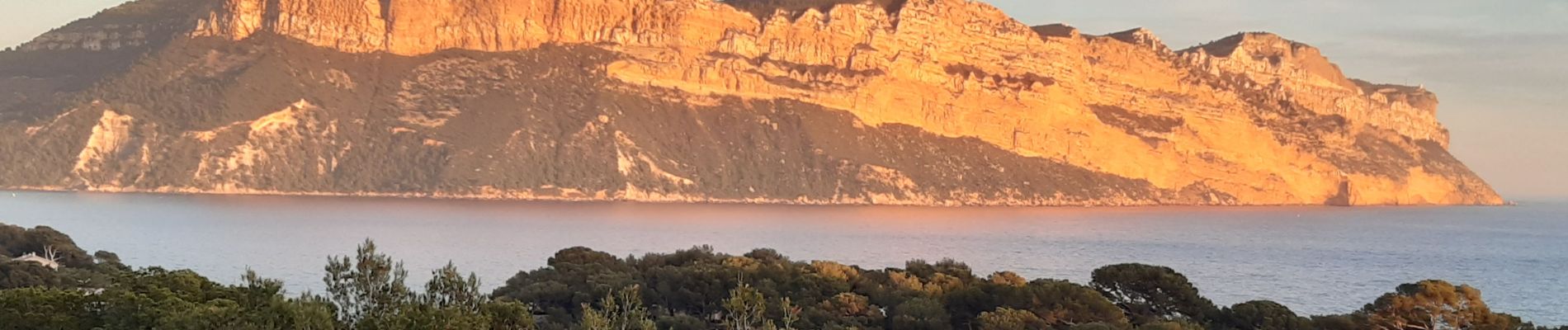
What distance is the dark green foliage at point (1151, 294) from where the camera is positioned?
115ft

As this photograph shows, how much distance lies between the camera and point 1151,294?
1422 inches

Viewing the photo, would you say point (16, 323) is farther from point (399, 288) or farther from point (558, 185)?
point (558, 185)

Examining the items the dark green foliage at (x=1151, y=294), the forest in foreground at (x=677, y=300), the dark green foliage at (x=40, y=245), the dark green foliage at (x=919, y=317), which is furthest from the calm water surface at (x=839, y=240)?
the dark green foliage at (x=919, y=317)

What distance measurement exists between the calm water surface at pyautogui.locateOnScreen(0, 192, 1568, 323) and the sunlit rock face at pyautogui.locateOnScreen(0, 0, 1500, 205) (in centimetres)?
689

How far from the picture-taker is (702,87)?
17000cm

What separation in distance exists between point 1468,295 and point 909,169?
467 ft

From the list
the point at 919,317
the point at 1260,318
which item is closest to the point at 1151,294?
the point at 1260,318

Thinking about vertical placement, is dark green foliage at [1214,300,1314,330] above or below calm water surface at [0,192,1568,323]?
above

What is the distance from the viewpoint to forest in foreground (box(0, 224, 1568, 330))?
71.4ft

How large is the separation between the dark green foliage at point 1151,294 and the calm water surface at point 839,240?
21269mm

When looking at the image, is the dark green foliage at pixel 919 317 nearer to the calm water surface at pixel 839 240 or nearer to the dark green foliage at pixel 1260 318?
the dark green foliage at pixel 1260 318

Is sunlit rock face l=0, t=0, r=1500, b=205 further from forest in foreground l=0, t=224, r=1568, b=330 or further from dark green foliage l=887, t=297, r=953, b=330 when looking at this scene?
dark green foliage l=887, t=297, r=953, b=330

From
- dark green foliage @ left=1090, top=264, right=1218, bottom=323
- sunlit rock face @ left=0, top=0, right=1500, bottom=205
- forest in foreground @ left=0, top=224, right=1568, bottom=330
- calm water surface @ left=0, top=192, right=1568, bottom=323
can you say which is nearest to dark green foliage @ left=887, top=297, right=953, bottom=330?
forest in foreground @ left=0, top=224, right=1568, bottom=330

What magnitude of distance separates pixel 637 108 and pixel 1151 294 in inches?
5067
